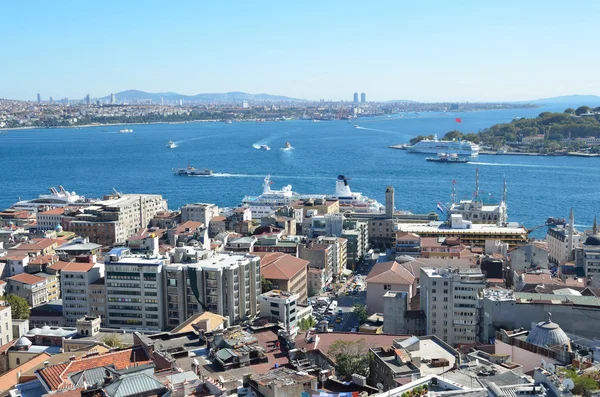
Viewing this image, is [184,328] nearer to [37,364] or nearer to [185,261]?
[37,364]

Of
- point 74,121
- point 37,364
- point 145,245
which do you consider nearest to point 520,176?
point 145,245

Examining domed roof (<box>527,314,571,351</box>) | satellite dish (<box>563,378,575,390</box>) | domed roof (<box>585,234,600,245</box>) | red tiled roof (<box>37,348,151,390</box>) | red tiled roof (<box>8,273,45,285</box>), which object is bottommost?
red tiled roof (<box>8,273,45,285</box>)

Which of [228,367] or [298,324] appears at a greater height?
[228,367]

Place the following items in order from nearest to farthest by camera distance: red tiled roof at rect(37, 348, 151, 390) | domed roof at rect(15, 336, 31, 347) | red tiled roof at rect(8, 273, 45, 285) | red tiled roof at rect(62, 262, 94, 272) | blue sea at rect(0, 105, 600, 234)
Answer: red tiled roof at rect(37, 348, 151, 390), domed roof at rect(15, 336, 31, 347), red tiled roof at rect(62, 262, 94, 272), red tiled roof at rect(8, 273, 45, 285), blue sea at rect(0, 105, 600, 234)

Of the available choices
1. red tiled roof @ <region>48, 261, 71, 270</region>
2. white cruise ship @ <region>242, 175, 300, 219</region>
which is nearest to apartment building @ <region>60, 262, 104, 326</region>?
red tiled roof @ <region>48, 261, 71, 270</region>

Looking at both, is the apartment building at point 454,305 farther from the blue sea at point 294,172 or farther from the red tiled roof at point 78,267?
the blue sea at point 294,172

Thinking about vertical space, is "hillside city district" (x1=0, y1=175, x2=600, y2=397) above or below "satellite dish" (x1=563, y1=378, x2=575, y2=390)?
below

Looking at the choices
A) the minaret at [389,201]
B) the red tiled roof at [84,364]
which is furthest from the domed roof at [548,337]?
the minaret at [389,201]

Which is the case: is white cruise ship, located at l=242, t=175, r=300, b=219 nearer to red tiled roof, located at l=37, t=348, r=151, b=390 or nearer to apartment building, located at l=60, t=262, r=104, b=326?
apartment building, located at l=60, t=262, r=104, b=326
